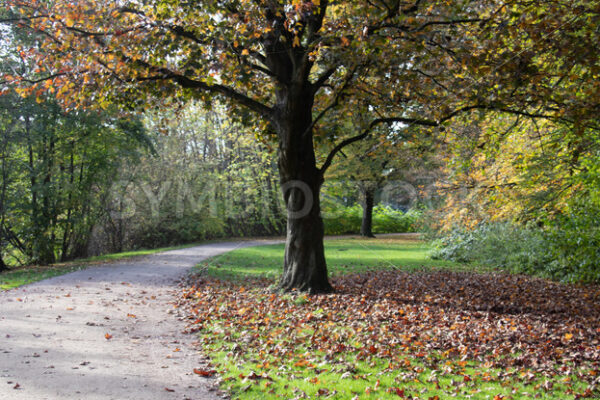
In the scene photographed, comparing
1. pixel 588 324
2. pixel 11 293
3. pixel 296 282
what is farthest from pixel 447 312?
pixel 11 293

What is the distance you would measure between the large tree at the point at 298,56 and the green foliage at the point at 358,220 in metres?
23.8

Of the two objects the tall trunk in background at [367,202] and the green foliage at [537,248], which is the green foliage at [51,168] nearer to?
the green foliage at [537,248]

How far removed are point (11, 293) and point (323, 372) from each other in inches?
343

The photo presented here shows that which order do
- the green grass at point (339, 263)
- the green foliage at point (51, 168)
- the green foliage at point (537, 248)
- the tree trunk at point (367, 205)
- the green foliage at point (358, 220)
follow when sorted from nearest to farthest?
1. the green foliage at point (537, 248)
2. the green grass at point (339, 263)
3. the green foliage at point (51, 168)
4. the tree trunk at point (367, 205)
5. the green foliage at point (358, 220)

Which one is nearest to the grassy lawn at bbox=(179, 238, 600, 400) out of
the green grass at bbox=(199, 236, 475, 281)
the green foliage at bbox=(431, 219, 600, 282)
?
the green foliage at bbox=(431, 219, 600, 282)

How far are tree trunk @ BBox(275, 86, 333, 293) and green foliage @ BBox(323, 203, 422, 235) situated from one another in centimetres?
2374

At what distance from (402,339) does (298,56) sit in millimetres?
6317

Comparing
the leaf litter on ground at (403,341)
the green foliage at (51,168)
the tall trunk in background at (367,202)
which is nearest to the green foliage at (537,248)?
the leaf litter on ground at (403,341)

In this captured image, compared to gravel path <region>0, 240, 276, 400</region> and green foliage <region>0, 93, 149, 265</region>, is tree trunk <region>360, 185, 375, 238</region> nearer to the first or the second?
green foliage <region>0, 93, 149, 265</region>

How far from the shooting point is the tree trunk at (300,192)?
31.7 ft

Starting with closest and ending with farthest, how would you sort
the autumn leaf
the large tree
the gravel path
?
the gravel path, the autumn leaf, the large tree

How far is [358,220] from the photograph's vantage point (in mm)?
36125

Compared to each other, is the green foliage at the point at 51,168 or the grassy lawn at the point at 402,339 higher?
the green foliage at the point at 51,168

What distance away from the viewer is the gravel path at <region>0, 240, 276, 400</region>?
4664mm
